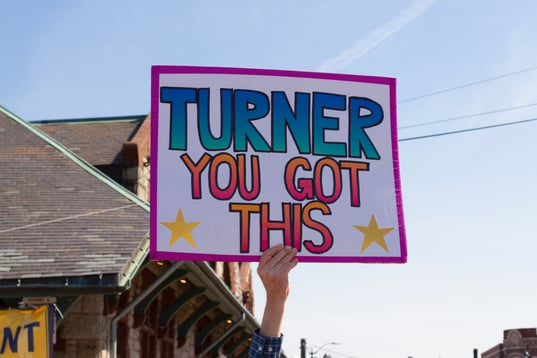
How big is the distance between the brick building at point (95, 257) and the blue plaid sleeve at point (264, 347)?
706 cm

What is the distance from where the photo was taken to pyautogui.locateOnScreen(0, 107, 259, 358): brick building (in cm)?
1102

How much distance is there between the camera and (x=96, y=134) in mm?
21453

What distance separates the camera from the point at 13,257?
1145 cm

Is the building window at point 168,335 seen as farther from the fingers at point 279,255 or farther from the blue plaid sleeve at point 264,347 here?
the blue plaid sleeve at point 264,347

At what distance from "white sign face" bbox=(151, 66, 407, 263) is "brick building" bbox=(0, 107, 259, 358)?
6.04 m

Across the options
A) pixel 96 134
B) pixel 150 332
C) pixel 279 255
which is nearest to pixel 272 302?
pixel 279 255

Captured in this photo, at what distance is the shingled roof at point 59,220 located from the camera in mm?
10922

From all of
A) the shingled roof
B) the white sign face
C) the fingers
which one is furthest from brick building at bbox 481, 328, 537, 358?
the fingers

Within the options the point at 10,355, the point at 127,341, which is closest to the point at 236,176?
the point at 10,355

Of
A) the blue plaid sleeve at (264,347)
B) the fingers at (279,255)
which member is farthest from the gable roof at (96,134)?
the blue plaid sleeve at (264,347)

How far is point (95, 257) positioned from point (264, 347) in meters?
7.84

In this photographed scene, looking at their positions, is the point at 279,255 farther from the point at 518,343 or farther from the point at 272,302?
the point at 518,343

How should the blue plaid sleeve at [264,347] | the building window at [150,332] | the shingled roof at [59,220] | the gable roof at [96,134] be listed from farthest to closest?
the gable roof at [96,134] < the building window at [150,332] < the shingled roof at [59,220] < the blue plaid sleeve at [264,347]

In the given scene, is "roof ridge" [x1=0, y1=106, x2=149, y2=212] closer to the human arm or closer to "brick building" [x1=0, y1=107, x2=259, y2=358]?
"brick building" [x1=0, y1=107, x2=259, y2=358]
